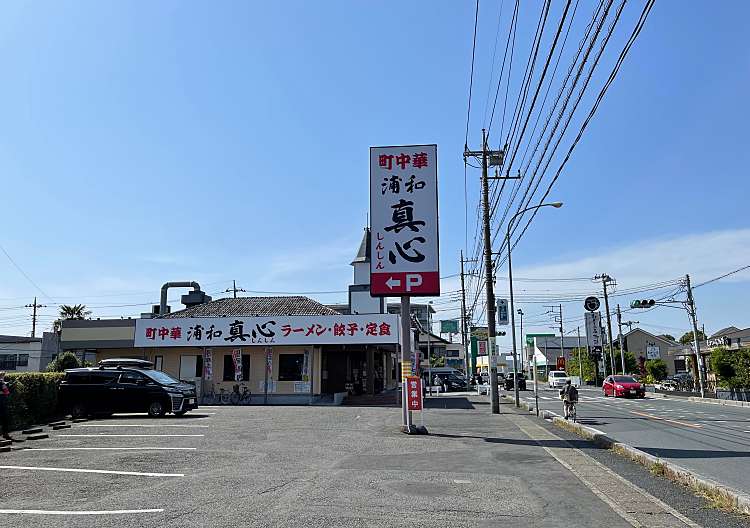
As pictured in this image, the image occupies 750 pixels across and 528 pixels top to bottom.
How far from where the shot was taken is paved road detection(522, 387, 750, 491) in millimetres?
10039

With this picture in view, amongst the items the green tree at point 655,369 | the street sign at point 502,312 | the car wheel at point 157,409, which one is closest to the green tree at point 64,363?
the car wheel at point 157,409

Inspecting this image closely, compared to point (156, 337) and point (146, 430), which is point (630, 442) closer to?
point (146, 430)

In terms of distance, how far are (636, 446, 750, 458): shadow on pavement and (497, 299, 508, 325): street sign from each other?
51.2ft

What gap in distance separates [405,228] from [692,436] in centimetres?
890

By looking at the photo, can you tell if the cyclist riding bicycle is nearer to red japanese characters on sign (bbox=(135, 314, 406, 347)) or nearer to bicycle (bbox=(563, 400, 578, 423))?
bicycle (bbox=(563, 400, 578, 423))

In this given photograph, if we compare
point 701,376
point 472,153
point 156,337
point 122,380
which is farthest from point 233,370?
point 701,376

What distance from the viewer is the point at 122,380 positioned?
778 inches

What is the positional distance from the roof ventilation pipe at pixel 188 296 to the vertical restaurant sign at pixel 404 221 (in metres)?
23.8

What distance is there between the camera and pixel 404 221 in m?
15.9

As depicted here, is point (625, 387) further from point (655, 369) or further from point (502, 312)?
point (655, 369)

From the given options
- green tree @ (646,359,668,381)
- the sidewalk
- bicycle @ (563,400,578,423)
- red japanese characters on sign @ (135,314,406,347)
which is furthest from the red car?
green tree @ (646,359,668,381)

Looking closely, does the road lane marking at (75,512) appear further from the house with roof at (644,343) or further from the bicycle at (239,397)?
the house with roof at (644,343)

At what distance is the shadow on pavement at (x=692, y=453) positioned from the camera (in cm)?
1140

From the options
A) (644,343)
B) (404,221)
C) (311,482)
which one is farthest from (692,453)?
(644,343)
